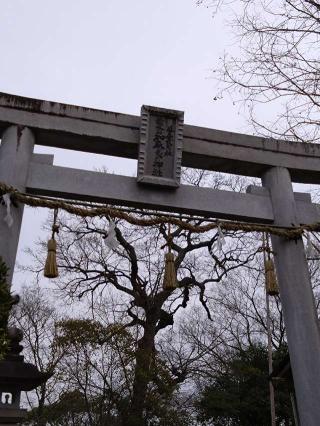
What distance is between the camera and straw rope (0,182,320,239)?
5066mm

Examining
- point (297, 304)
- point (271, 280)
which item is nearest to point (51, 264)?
point (271, 280)

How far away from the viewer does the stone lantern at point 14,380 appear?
14.0 ft

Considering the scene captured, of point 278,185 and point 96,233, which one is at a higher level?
point 96,233

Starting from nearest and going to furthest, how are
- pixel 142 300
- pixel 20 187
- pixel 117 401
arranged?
pixel 20 187
pixel 117 401
pixel 142 300

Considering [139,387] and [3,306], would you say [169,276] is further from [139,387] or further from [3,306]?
[139,387]

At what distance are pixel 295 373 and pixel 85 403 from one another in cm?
926

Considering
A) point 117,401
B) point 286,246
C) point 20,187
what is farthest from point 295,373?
point 117,401

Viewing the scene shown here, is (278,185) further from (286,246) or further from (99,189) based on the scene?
(99,189)

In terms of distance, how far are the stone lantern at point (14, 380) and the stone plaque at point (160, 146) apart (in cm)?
250

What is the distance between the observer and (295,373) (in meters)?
5.27

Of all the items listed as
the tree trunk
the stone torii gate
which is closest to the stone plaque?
the stone torii gate

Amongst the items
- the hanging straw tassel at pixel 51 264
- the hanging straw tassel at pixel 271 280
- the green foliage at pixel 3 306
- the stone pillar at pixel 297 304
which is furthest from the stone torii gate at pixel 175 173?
the green foliage at pixel 3 306

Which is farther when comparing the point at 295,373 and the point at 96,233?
the point at 96,233

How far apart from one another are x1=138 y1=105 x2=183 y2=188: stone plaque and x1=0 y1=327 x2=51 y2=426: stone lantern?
2.50 metres
